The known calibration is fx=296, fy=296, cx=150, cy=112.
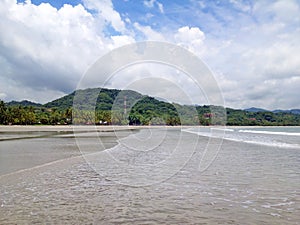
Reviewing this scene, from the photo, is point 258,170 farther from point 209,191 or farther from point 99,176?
point 99,176

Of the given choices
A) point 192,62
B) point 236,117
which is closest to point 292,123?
point 236,117

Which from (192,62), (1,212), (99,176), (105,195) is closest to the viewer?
(1,212)

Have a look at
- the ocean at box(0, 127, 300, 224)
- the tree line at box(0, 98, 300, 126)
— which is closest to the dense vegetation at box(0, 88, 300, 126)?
the tree line at box(0, 98, 300, 126)

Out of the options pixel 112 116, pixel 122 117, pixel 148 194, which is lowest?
pixel 148 194

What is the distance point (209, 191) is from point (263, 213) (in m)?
2.04

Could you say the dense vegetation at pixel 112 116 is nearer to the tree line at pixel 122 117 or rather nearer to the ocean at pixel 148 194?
the tree line at pixel 122 117

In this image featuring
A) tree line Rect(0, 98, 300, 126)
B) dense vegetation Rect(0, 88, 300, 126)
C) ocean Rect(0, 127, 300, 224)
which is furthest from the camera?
tree line Rect(0, 98, 300, 126)

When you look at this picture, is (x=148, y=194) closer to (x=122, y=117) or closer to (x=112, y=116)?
(x=122, y=117)

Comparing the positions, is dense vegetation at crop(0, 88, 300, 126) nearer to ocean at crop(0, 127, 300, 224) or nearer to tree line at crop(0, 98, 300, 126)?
tree line at crop(0, 98, 300, 126)

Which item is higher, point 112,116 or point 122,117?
point 112,116

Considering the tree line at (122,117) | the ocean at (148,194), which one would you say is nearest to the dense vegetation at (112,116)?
the tree line at (122,117)

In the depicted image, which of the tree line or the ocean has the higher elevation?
the tree line

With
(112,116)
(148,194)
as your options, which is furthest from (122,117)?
(148,194)

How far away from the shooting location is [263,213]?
5.93 meters
